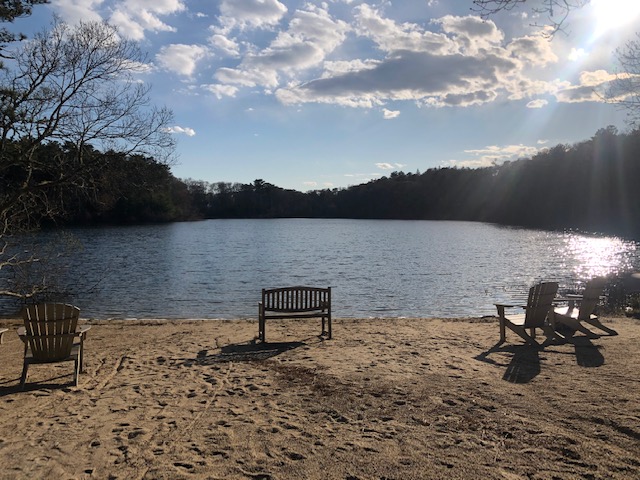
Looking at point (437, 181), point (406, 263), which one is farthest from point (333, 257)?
point (437, 181)

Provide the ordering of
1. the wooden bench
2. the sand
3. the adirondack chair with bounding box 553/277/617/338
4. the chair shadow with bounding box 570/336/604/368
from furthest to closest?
A: the wooden bench
the adirondack chair with bounding box 553/277/617/338
the chair shadow with bounding box 570/336/604/368
the sand

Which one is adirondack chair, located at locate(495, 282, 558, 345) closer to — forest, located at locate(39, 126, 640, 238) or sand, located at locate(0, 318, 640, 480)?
sand, located at locate(0, 318, 640, 480)

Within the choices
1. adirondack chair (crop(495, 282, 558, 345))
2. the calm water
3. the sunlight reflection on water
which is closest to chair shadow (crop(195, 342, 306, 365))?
adirondack chair (crop(495, 282, 558, 345))

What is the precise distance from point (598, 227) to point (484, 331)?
264ft

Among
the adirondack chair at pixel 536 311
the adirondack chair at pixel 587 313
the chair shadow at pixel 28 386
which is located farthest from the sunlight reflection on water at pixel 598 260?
the chair shadow at pixel 28 386

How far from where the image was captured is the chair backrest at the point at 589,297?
26.8ft

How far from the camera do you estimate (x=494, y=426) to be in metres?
4.27

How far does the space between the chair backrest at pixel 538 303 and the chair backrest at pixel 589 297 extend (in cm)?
70

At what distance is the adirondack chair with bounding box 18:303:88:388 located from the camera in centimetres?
579

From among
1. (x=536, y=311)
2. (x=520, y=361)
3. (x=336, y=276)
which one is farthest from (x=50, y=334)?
(x=336, y=276)

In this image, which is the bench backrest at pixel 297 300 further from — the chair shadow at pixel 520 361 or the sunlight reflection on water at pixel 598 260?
the sunlight reflection on water at pixel 598 260

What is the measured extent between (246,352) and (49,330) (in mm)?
2844

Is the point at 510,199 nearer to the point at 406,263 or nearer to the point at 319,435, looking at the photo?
the point at 406,263

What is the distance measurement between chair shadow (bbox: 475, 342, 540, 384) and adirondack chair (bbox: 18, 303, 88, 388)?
543 centimetres
